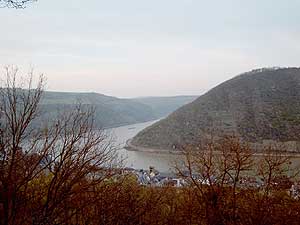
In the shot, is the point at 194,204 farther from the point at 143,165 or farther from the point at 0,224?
the point at 143,165

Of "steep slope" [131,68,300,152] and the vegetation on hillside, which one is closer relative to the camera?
the vegetation on hillside

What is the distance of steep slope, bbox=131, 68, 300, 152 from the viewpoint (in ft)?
117

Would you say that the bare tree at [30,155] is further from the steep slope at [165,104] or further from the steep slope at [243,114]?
the steep slope at [165,104]

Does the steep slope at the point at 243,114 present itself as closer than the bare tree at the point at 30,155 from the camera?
No

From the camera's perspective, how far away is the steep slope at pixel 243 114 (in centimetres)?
3566

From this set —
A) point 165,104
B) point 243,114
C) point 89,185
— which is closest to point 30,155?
point 89,185

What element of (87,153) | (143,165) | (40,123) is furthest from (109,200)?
(143,165)

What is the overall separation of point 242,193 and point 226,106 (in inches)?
1399

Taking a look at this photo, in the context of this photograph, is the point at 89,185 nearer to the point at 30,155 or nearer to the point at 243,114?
the point at 30,155

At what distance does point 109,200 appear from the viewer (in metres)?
5.63

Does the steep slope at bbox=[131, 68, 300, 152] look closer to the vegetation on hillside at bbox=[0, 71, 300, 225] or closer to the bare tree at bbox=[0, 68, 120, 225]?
the vegetation on hillside at bbox=[0, 71, 300, 225]

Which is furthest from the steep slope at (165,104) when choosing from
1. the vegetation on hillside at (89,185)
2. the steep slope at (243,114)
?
the vegetation on hillside at (89,185)

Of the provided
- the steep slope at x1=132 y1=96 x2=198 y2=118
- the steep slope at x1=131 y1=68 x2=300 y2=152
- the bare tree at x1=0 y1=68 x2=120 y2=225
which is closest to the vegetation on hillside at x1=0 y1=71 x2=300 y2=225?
the bare tree at x1=0 y1=68 x2=120 y2=225

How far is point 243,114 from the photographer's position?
38812 mm
